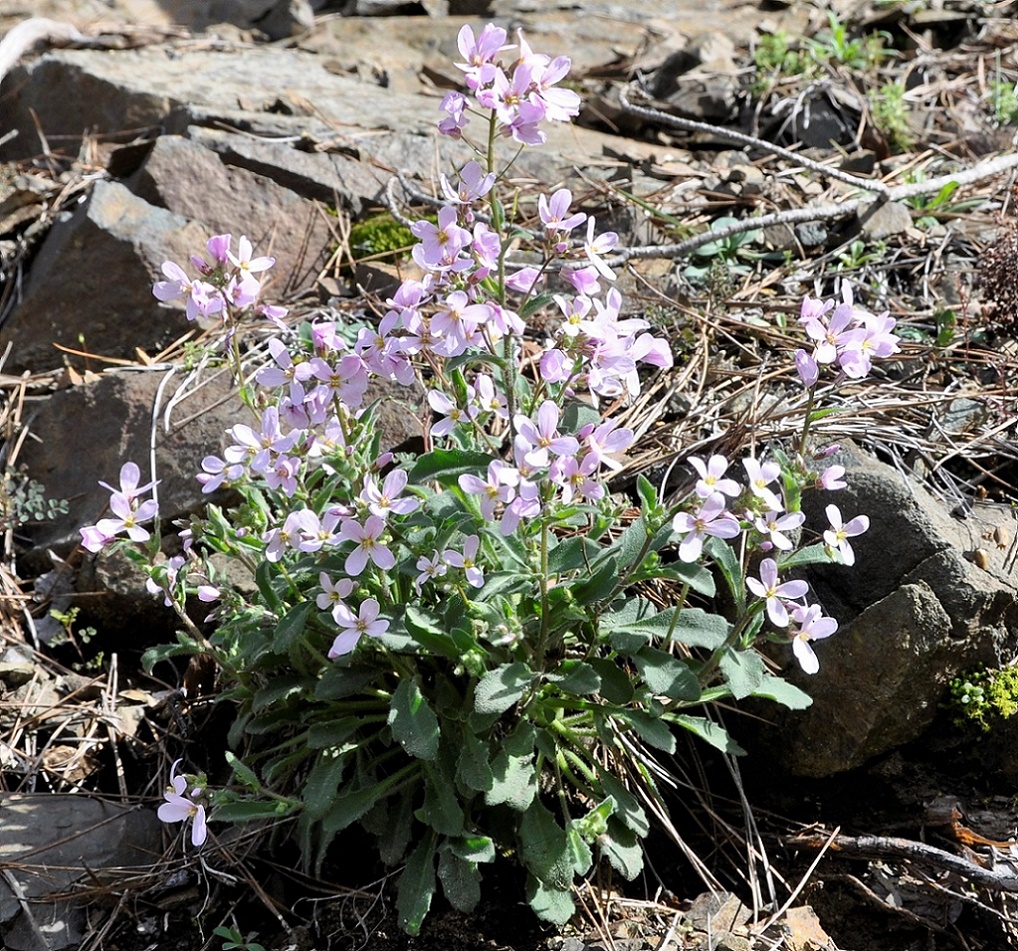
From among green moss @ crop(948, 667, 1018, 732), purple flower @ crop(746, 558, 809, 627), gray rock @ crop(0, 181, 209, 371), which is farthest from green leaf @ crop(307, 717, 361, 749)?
gray rock @ crop(0, 181, 209, 371)

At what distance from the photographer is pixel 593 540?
259 cm

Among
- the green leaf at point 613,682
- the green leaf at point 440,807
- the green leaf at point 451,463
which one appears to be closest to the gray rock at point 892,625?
the green leaf at point 613,682

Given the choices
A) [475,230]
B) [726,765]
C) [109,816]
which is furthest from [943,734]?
[109,816]

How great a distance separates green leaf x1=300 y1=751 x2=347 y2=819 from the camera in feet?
8.09

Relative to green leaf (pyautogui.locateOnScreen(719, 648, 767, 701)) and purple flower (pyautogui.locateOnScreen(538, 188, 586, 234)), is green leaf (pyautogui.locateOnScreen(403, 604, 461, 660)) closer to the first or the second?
green leaf (pyautogui.locateOnScreen(719, 648, 767, 701))

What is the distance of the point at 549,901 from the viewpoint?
2531 millimetres

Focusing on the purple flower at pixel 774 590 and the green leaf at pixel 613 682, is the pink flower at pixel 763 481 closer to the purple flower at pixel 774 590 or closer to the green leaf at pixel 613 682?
the purple flower at pixel 774 590

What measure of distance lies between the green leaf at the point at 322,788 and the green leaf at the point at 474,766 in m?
0.29

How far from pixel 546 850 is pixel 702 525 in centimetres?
91

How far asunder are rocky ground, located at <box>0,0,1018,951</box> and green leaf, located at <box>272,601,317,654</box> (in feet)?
2.46

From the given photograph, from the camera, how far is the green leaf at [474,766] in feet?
7.83

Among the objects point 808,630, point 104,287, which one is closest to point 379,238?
point 104,287

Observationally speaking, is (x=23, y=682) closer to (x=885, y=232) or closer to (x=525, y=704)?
(x=525, y=704)

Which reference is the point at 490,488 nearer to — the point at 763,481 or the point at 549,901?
the point at 763,481
